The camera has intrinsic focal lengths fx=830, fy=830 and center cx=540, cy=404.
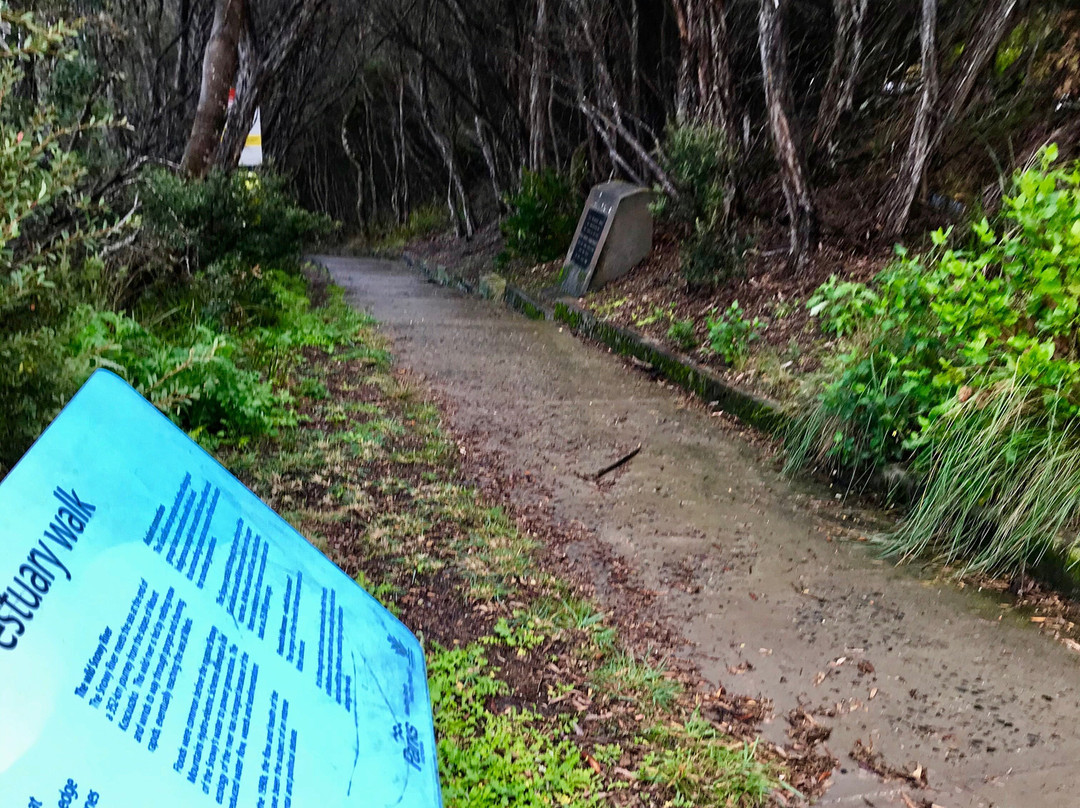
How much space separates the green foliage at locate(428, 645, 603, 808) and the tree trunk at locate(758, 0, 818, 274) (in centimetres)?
630

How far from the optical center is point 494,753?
2.62 metres

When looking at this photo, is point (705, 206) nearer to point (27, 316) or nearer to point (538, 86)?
point (538, 86)

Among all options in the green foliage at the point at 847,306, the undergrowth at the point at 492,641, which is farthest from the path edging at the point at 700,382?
the undergrowth at the point at 492,641

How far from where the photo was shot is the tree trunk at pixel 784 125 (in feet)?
26.2

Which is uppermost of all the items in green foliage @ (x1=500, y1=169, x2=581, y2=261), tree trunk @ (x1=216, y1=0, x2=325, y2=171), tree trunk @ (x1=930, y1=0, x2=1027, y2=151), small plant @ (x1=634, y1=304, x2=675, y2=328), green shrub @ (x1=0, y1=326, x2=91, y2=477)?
tree trunk @ (x1=216, y1=0, x2=325, y2=171)

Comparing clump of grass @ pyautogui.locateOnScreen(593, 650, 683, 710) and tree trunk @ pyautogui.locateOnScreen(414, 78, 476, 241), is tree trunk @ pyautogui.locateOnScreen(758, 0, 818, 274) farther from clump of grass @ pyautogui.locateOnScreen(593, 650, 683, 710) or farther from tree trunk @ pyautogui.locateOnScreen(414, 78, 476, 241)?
tree trunk @ pyautogui.locateOnScreen(414, 78, 476, 241)

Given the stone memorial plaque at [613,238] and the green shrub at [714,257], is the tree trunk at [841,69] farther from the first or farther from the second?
the stone memorial plaque at [613,238]

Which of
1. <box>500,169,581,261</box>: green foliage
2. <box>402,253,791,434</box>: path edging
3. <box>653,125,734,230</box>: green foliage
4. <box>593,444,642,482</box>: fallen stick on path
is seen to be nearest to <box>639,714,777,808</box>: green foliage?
<box>593,444,642,482</box>: fallen stick on path

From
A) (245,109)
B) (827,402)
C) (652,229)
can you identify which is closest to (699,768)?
(827,402)

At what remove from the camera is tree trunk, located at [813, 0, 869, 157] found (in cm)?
875

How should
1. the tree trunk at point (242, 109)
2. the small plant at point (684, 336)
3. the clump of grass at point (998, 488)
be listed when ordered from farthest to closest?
the tree trunk at point (242, 109) < the small plant at point (684, 336) < the clump of grass at point (998, 488)

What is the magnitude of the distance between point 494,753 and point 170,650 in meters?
1.40

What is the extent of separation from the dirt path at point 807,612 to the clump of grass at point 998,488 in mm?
324

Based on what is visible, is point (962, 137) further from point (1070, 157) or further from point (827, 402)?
point (827, 402)
